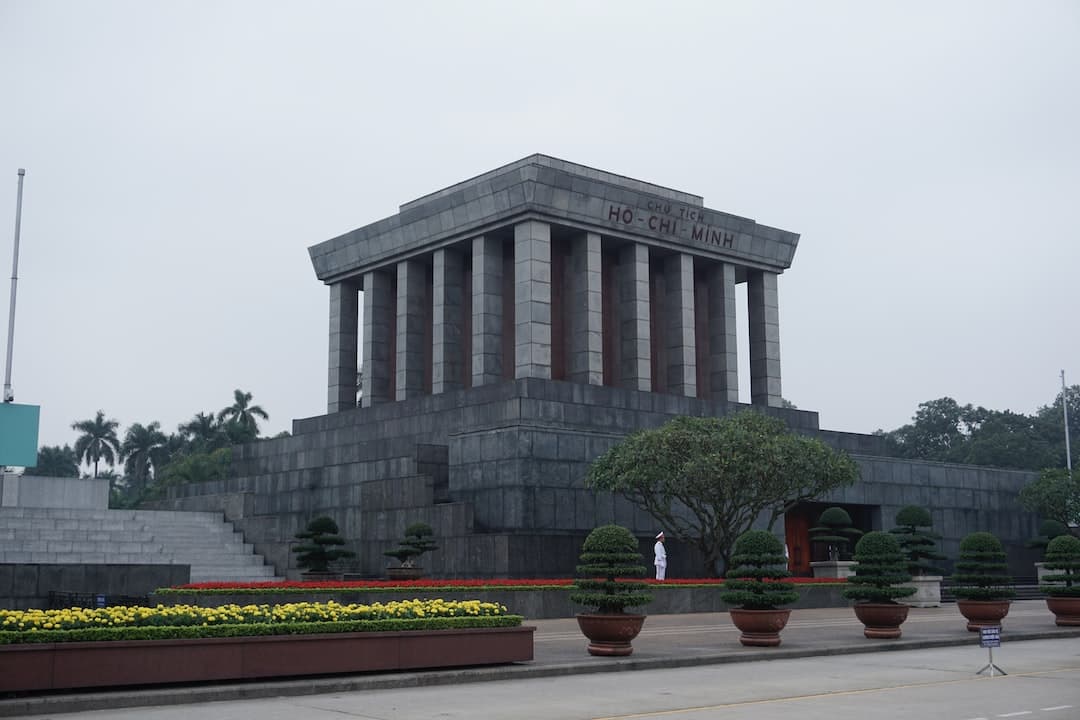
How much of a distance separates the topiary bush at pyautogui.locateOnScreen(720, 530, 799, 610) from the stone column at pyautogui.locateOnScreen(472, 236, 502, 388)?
23.8 meters

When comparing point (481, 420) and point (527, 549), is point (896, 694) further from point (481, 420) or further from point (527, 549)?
point (481, 420)

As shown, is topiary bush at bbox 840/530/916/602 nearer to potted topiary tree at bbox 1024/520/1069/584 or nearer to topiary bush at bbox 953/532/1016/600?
topiary bush at bbox 953/532/1016/600

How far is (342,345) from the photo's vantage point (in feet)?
179

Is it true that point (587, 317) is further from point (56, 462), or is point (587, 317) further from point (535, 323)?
point (56, 462)

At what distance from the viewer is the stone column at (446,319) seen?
47.8 metres

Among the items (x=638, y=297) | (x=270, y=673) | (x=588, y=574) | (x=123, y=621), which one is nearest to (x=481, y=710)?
(x=270, y=673)

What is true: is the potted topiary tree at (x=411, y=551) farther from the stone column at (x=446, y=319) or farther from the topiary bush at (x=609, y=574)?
the stone column at (x=446, y=319)

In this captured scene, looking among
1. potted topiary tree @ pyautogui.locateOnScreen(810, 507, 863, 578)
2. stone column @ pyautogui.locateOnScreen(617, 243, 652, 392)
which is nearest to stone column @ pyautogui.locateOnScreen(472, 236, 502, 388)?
stone column @ pyautogui.locateOnScreen(617, 243, 652, 392)

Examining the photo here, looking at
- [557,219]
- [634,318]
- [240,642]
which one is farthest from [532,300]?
[240,642]

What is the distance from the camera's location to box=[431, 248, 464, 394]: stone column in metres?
47.8

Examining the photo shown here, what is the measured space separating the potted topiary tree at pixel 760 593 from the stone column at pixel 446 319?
26103 millimetres

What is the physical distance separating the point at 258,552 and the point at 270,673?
81.1ft

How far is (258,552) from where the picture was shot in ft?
132

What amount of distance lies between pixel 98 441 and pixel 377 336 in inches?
2500
